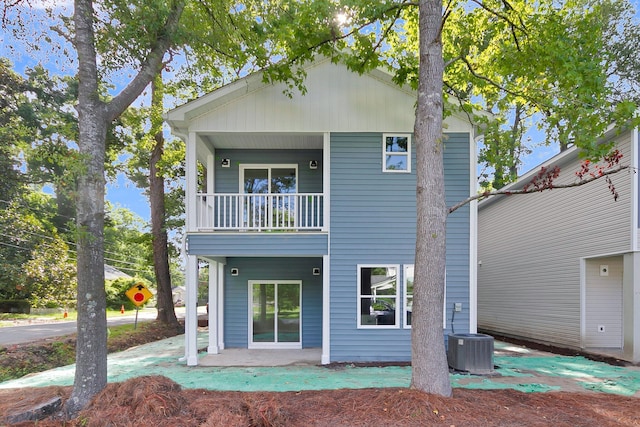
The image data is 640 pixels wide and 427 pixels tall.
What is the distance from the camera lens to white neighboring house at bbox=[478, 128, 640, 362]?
8664 mm

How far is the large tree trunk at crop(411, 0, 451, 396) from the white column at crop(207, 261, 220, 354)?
589 centimetres

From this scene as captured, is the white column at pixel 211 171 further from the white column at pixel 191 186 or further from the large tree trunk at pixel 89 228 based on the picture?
the large tree trunk at pixel 89 228

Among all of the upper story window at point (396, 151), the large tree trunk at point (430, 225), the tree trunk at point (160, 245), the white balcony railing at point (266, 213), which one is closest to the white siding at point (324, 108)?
the upper story window at point (396, 151)

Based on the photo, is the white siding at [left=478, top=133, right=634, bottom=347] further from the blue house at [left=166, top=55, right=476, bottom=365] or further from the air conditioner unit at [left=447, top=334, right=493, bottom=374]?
the air conditioner unit at [left=447, top=334, right=493, bottom=374]

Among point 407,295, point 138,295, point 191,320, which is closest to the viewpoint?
point 191,320

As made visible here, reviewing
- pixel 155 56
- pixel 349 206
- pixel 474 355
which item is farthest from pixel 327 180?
pixel 474 355

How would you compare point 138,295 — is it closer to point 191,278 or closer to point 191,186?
point 191,278

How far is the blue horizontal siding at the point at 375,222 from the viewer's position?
8.64 meters

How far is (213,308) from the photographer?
9.79m

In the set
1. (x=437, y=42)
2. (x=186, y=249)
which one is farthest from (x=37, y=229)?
(x=437, y=42)

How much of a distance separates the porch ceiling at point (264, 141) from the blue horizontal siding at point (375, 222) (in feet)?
3.01

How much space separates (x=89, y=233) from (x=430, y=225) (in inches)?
187

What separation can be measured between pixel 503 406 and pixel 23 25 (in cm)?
960

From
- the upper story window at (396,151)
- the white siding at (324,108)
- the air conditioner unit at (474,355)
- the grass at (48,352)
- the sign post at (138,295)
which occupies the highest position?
the white siding at (324,108)
